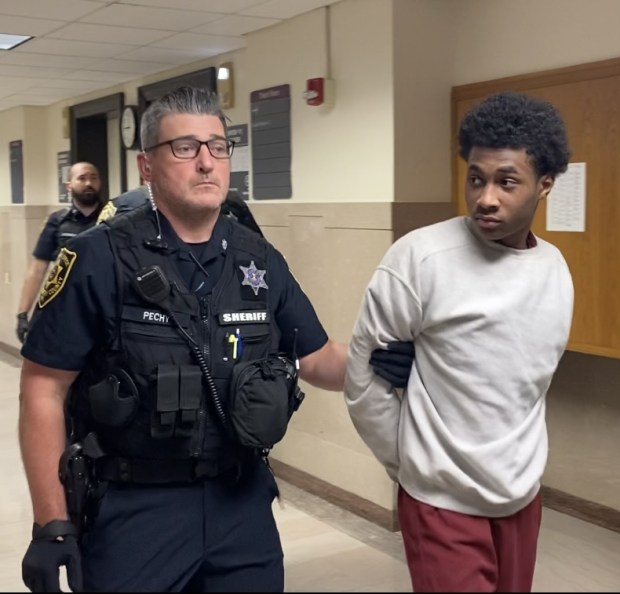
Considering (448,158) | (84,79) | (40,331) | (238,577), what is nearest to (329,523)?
(448,158)

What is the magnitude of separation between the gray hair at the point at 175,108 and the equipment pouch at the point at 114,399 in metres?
0.52

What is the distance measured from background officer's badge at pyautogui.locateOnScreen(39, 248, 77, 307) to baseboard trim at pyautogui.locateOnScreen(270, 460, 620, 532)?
232 cm

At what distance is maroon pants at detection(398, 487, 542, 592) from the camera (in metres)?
1.52

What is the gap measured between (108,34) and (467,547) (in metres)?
3.71

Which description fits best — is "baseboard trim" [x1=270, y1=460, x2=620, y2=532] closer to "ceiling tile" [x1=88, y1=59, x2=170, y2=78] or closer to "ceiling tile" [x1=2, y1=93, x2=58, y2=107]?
"ceiling tile" [x1=88, y1=59, x2=170, y2=78]

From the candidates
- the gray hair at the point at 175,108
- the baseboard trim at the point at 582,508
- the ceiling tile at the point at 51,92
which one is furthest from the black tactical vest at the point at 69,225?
the gray hair at the point at 175,108

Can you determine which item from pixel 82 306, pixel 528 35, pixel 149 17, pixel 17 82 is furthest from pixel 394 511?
pixel 17 82

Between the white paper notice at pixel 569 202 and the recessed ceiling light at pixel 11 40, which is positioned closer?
the white paper notice at pixel 569 202

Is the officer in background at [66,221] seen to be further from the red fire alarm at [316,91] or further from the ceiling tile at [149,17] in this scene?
the red fire alarm at [316,91]

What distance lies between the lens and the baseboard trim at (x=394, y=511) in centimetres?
359

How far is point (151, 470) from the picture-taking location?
175 cm

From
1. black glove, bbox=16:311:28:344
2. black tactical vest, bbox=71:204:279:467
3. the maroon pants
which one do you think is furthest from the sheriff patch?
black glove, bbox=16:311:28:344

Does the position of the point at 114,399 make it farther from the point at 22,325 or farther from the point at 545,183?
the point at 22,325

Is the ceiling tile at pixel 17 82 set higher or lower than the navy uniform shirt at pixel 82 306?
higher
